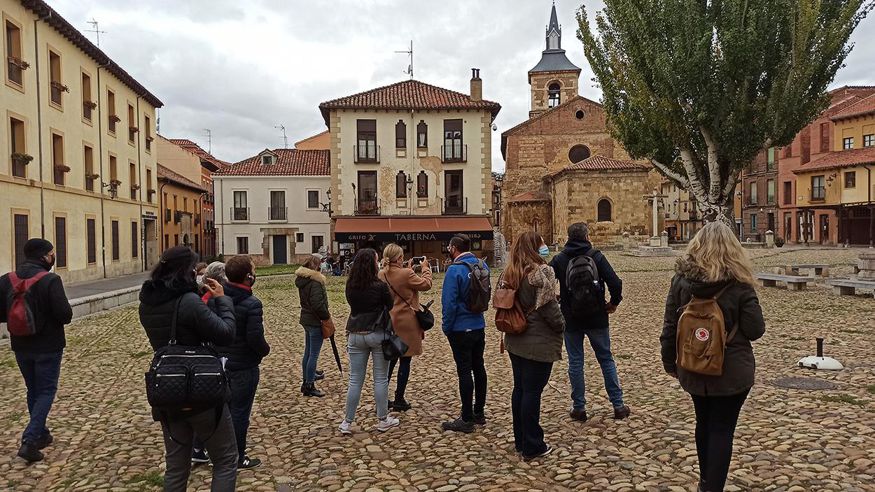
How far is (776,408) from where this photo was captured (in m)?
5.61

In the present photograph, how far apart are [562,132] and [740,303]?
4463 centimetres

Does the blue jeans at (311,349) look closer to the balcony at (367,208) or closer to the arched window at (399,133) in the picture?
the balcony at (367,208)

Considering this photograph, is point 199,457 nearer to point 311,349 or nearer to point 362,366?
point 362,366

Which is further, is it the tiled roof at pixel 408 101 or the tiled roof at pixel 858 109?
the tiled roof at pixel 858 109

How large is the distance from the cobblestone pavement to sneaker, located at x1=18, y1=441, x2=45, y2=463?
7 cm

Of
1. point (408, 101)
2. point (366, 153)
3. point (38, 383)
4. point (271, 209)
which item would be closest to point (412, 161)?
point (366, 153)

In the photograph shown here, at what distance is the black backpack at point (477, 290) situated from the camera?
5.14 metres

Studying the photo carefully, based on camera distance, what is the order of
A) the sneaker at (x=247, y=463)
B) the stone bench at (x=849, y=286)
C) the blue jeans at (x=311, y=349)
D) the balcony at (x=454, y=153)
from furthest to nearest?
the balcony at (x=454, y=153) → the stone bench at (x=849, y=286) → the blue jeans at (x=311, y=349) → the sneaker at (x=247, y=463)

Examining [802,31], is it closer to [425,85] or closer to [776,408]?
[776,408]

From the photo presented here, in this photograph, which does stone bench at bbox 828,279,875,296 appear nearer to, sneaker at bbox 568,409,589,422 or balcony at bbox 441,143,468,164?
sneaker at bbox 568,409,589,422

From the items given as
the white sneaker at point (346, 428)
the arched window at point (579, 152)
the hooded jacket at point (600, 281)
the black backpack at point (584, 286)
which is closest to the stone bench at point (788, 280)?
the hooded jacket at point (600, 281)

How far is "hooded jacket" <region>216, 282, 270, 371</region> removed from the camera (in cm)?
437

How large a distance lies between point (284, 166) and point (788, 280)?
94.7 feet

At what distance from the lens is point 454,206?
29.6 metres
